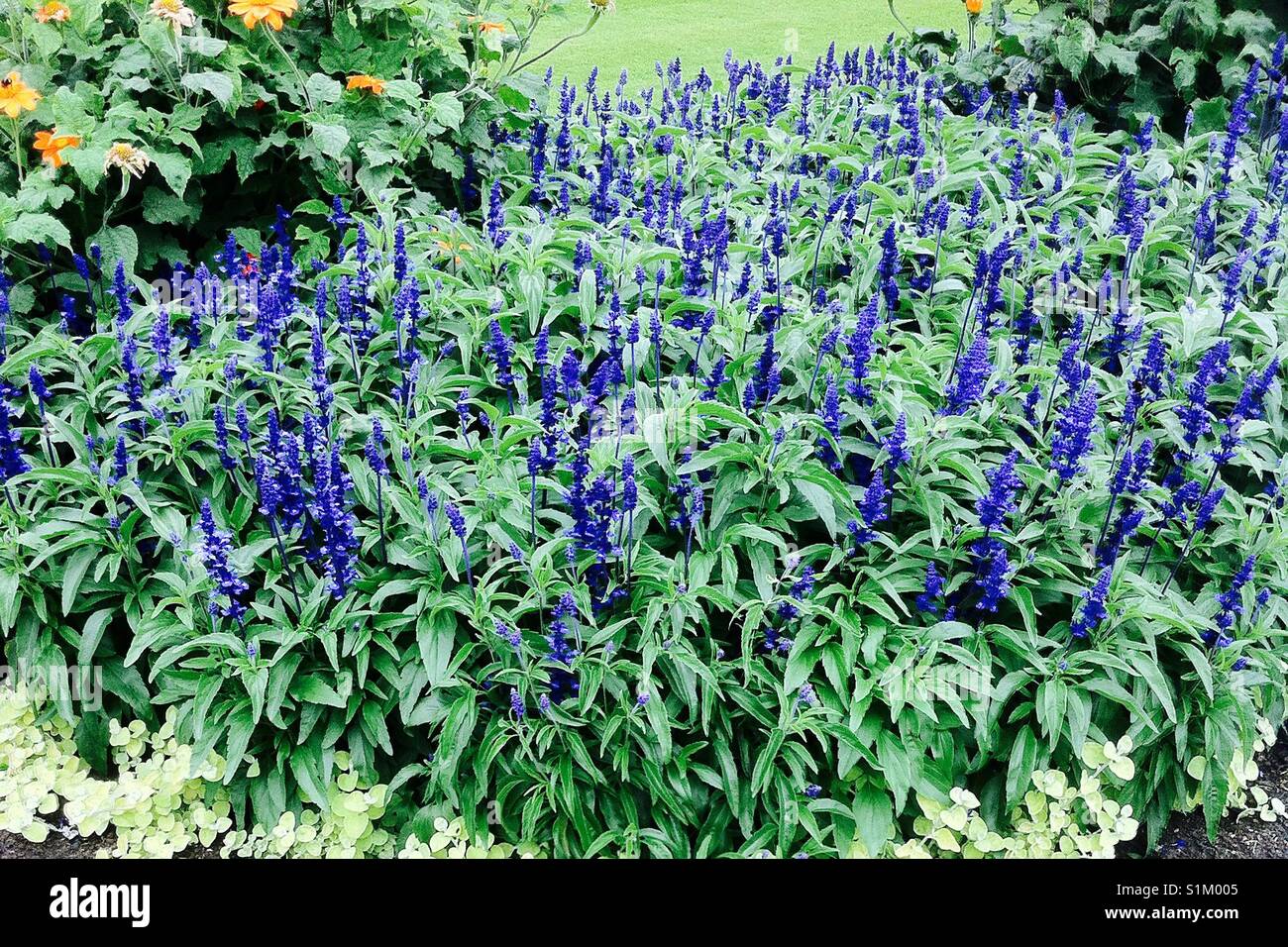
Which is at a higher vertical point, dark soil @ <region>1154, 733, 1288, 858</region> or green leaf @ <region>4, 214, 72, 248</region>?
green leaf @ <region>4, 214, 72, 248</region>

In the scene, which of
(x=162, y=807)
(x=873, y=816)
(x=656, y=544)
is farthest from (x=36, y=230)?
(x=873, y=816)

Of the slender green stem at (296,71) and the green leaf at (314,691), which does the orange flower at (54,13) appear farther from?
the green leaf at (314,691)

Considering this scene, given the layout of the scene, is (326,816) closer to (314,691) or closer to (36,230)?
(314,691)

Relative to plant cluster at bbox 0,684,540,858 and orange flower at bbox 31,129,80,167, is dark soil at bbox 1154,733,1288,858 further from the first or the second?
orange flower at bbox 31,129,80,167

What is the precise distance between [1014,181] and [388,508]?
3121 mm

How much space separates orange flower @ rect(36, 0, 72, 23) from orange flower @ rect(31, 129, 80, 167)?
58 cm

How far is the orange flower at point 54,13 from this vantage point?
Result: 441cm

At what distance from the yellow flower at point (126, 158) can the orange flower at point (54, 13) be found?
0.77m

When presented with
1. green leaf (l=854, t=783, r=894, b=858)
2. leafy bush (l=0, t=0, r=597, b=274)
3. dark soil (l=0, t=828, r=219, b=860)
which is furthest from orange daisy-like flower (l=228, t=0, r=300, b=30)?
green leaf (l=854, t=783, r=894, b=858)

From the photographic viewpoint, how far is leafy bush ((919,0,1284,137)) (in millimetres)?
6121

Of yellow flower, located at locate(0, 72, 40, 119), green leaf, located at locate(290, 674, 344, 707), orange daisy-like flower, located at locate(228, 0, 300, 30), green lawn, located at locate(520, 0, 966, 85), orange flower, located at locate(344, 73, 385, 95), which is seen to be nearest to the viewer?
green leaf, located at locate(290, 674, 344, 707)

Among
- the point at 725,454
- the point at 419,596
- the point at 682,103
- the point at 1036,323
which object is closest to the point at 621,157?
the point at 682,103

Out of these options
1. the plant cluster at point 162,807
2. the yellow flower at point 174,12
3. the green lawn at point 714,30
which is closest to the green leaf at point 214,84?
the yellow flower at point 174,12

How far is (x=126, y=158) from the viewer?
13.1 ft
